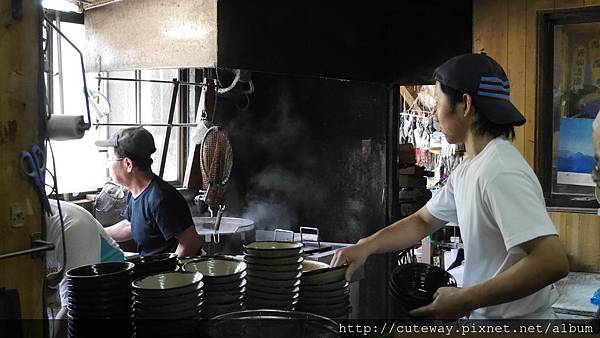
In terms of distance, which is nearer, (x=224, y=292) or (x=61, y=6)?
(x=224, y=292)

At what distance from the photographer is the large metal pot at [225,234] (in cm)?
394

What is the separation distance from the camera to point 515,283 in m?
1.77

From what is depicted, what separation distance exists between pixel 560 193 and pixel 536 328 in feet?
7.19

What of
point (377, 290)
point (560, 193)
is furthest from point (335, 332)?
point (377, 290)

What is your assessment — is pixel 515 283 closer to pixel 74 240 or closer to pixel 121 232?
pixel 74 240

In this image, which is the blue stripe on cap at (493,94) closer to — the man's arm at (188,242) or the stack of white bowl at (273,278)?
the stack of white bowl at (273,278)

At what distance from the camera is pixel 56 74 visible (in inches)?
147

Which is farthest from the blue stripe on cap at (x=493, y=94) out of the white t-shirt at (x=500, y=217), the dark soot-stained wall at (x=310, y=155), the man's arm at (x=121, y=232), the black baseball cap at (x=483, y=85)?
the man's arm at (x=121, y=232)

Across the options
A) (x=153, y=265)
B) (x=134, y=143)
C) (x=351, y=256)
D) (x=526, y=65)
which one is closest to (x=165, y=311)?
(x=153, y=265)

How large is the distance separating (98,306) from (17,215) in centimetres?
35

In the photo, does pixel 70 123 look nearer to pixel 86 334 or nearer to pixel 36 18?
pixel 36 18

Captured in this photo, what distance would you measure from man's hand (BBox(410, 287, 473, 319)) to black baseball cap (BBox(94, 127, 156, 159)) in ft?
7.25

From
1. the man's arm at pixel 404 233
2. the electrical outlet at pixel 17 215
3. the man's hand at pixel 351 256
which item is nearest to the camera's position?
the electrical outlet at pixel 17 215

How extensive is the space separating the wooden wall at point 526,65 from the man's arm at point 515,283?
2.14m
